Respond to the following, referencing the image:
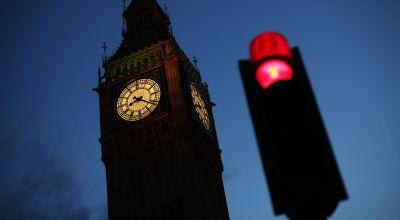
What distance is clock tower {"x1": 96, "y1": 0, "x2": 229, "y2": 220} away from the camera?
36.7m

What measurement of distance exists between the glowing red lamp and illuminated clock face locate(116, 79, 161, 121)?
119 ft

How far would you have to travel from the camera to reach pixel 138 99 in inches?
1606

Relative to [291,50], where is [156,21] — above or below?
above

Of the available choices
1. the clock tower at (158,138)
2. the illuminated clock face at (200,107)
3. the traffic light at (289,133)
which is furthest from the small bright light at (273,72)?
the illuminated clock face at (200,107)

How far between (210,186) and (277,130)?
37170mm

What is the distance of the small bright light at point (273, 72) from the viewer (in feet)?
11.7

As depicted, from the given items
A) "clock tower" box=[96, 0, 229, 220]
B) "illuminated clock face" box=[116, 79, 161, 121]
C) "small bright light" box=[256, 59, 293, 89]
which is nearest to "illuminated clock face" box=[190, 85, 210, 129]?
"clock tower" box=[96, 0, 229, 220]

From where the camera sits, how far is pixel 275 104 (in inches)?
141

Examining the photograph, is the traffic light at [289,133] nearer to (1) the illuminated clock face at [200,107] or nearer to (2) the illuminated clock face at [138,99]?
(2) the illuminated clock face at [138,99]

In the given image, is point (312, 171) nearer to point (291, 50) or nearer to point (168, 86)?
point (291, 50)

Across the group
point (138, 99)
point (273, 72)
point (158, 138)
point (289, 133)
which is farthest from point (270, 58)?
point (138, 99)

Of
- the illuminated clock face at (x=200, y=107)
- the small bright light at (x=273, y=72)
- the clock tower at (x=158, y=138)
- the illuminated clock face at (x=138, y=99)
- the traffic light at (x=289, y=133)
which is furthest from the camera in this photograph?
the illuminated clock face at (x=200, y=107)

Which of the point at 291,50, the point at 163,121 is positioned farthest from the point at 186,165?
the point at 291,50

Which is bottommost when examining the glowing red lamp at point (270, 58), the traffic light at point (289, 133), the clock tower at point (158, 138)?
the traffic light at point (289, 133)
